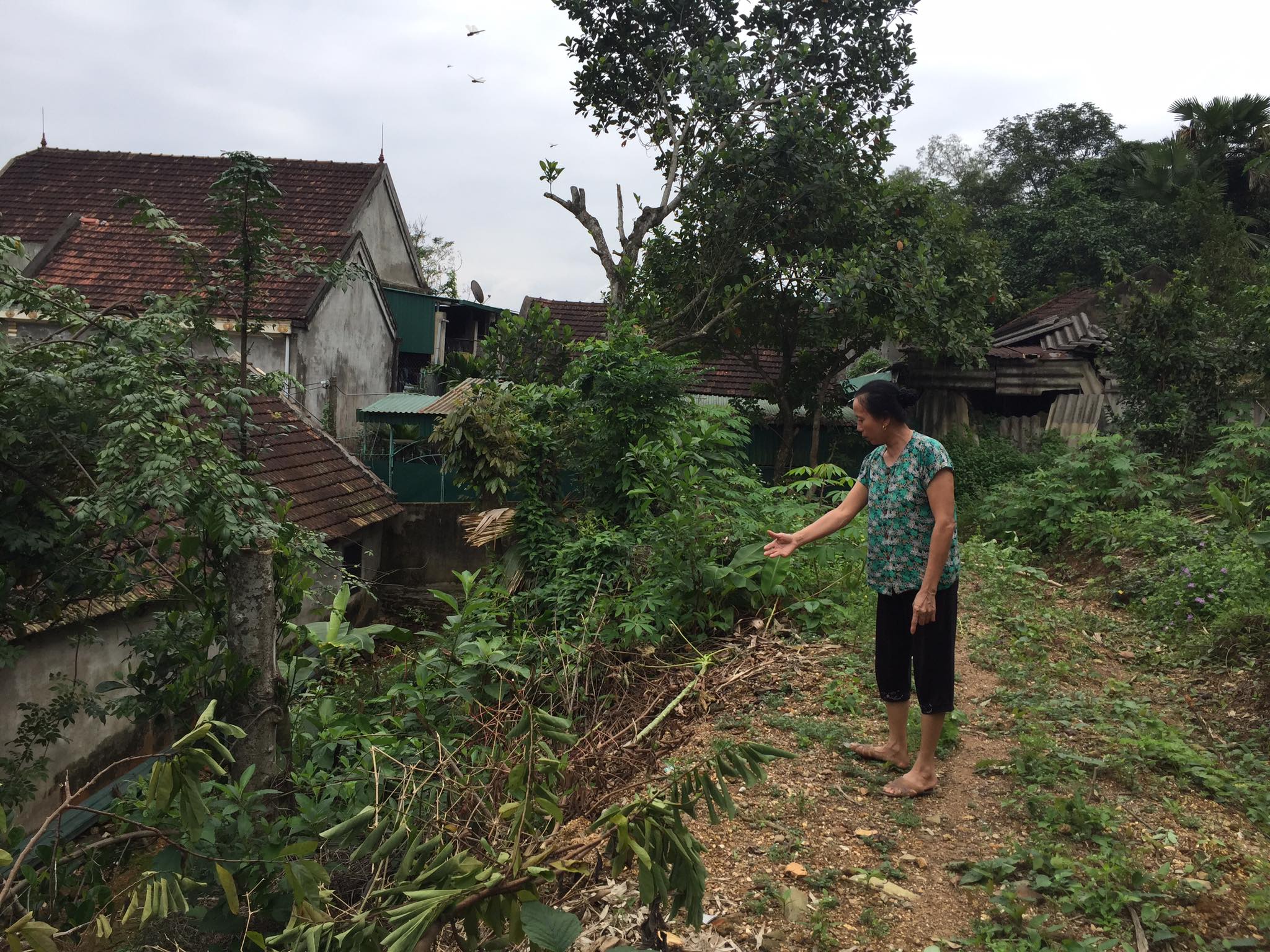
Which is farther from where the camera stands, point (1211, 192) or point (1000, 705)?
point (1211, 192)

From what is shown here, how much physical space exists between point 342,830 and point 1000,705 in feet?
11.7

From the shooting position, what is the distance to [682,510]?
671 cm

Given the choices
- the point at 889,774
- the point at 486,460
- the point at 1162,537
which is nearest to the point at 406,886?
the point at 889,774

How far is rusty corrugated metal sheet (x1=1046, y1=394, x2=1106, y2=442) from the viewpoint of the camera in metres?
13.8

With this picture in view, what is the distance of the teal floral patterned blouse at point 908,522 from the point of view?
3.59 metres

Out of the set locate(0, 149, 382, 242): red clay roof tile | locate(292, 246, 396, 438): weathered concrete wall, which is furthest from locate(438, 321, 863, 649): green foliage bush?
locate(0, 149, 382, 242): red clay roof tile

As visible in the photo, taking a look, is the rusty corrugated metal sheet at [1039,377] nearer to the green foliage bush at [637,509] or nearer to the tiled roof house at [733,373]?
the tiled roof house at [733,373]

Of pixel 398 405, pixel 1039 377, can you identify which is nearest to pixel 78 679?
pixel 398 405

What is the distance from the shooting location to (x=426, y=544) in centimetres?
1420

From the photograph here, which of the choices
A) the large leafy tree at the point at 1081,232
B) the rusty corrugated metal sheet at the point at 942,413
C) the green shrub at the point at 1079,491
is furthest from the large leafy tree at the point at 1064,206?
the green shrub at the point at 1079,491

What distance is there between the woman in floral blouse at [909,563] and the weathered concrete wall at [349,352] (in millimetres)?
12512

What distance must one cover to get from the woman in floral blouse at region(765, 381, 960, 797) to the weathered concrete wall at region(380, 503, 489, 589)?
10.9 m

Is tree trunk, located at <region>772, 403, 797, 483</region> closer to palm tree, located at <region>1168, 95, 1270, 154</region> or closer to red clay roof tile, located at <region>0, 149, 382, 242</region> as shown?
red clay roof tile, located at <region>0, 149, 382, 242</region>

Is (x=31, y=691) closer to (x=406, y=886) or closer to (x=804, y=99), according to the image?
(x=406, y=886)
